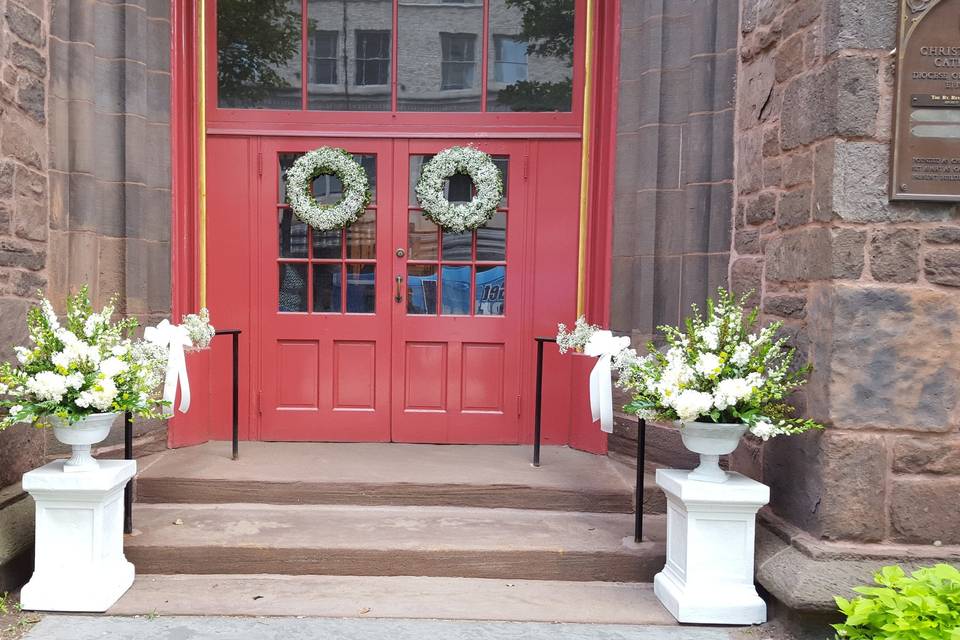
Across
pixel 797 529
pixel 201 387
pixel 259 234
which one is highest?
pixel 259 234

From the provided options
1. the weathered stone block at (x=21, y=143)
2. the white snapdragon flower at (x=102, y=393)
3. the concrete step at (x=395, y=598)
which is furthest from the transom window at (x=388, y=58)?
the concrete step at (x=395, y=598)

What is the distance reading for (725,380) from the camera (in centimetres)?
311

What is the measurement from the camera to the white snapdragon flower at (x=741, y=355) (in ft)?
10.3

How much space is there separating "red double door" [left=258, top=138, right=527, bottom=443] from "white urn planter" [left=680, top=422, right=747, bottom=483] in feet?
6.61

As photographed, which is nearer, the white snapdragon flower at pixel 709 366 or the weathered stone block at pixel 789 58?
the white snapdragon flower at pixel 709 366

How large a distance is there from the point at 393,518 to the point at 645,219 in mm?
2382

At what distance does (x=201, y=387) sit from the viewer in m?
5.00

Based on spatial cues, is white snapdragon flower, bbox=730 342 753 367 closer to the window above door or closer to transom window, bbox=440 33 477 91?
the window above door

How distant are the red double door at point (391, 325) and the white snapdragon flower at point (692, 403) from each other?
2123mm

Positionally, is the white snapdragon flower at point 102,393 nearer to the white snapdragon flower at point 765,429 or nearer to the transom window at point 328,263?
the transom window at point 328,263

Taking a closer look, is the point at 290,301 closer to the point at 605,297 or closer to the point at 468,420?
the point at 468,420

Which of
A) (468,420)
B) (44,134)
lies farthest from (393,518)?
(44,134)

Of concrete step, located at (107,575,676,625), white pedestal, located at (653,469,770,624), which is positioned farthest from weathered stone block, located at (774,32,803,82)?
concrete step, located at (107,575,676,625)

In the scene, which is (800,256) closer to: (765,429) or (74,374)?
(765,429)
